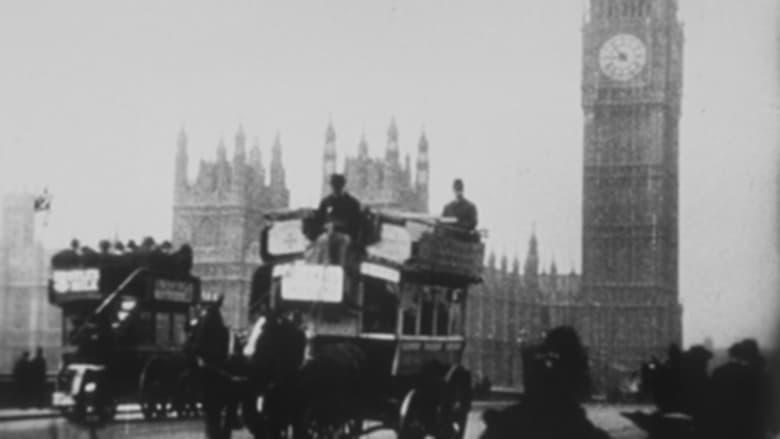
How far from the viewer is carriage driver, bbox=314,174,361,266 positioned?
10.5 metres

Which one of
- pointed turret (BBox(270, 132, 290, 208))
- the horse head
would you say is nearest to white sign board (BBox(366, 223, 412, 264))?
the horse head

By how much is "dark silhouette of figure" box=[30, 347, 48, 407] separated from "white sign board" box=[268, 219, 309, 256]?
832cm

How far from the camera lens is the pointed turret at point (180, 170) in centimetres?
6041

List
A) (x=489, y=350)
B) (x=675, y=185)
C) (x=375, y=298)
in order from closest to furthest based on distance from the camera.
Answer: (x=375, y=298) → (x=489, y=350) → (x=675, y=185)

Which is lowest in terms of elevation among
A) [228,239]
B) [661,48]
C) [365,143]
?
[228,239]

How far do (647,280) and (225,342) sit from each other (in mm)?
57062

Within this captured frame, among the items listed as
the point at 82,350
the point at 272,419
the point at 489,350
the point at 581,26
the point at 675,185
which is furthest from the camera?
the point at 675,185

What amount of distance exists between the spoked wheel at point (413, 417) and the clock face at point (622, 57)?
5414 centimetres

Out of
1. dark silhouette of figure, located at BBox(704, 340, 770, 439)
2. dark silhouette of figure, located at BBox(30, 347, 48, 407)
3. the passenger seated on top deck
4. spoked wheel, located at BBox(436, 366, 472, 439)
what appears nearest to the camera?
dark silhouette of figure, located at BBox(704, 340, 770, 439)

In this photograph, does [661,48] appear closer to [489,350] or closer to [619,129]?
[619,129]

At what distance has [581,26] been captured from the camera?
2504 inches

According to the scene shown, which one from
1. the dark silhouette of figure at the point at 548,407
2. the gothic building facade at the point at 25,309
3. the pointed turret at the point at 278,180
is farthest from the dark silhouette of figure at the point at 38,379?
the pointed turret at the point at 278,180

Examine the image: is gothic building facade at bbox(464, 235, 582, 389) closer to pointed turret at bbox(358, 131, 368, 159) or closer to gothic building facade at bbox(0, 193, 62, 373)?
pointed turret at bbox(358, 131, 368, 159)

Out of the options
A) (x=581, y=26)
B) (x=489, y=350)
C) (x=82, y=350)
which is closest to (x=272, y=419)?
(x=82, y=350)
